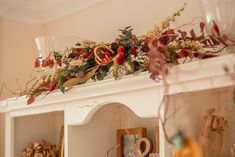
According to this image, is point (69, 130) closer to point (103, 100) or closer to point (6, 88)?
point (103, 100)

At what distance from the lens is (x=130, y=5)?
2.27m

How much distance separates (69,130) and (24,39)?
122cm

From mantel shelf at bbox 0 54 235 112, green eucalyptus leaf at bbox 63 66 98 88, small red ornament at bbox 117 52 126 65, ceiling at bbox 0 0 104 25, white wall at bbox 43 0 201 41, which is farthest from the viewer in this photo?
ceiling at bbox 0 0 104 25

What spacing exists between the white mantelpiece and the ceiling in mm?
759

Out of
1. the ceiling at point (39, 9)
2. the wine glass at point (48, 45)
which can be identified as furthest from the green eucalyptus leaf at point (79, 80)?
the ceiling at point (39, 9)

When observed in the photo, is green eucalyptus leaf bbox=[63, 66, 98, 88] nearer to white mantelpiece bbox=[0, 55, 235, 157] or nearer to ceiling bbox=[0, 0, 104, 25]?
white mantelpiece bbox=[0, 55, 235, 157]

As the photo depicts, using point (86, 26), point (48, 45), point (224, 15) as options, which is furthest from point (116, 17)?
point (224, 15)

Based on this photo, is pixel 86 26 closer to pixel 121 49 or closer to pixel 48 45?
pixel 48 45

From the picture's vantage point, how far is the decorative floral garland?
1.34 m

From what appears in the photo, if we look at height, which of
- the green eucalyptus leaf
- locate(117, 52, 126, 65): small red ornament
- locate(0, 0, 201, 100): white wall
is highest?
locate(0, 0, 201, 100): white wall

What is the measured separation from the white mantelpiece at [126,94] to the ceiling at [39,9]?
2.49ft

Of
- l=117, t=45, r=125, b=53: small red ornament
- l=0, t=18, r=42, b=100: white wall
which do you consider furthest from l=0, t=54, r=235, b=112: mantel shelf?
l=0, t=18, r=42, b=100: white wall

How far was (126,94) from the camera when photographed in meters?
1.57

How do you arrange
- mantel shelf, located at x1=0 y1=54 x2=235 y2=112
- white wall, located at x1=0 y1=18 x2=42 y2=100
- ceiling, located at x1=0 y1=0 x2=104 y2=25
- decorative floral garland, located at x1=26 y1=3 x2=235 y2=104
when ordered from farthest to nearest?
white wall, located at x1=0 y1=18 x2=42 y2=100 < ceiling, located at x1=0 y1=0 x2=104 y2=25 < decorative floral garland, located at x1=26 y1=3 x2=235 y2=104 < mantel shelf, located at x1=0 y1=54 x2=235 y2=112
